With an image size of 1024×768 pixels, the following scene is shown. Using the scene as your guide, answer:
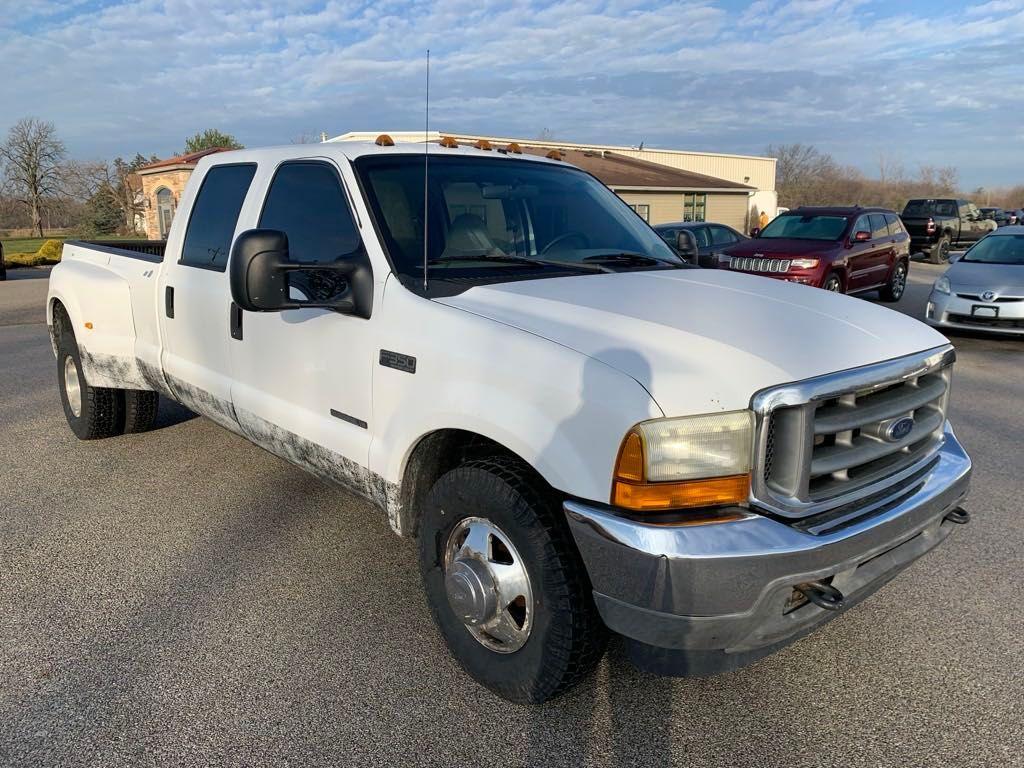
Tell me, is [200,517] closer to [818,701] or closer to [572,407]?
[572,407]

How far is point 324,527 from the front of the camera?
166 inches

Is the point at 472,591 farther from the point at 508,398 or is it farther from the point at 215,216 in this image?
the point at 215,216

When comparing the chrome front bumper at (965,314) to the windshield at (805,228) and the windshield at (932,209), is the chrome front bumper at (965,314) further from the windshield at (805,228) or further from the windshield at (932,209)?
the windshield at (932,209)

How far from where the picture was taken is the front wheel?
14.0m

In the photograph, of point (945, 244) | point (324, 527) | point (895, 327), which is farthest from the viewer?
point (945, 244)

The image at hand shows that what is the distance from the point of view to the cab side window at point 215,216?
403 cm

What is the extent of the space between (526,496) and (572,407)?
367 millimetres

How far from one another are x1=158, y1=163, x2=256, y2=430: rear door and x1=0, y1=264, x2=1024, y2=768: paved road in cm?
73

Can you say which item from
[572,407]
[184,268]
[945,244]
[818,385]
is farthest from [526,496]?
[945,244]

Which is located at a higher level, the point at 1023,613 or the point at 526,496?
the point at 526,496

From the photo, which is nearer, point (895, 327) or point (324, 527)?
point (895, 327)

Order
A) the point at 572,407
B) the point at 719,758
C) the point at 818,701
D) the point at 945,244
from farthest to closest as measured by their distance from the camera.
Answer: the point at 945,244, the point at 818,701, the point at 719,758, the point at 572,407

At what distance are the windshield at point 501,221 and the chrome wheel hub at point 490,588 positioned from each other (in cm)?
102

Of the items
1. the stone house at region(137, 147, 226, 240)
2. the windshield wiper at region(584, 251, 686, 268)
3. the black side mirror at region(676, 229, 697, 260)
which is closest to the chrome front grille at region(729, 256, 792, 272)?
the black side mirror at region(676, 229, 697, 260)
